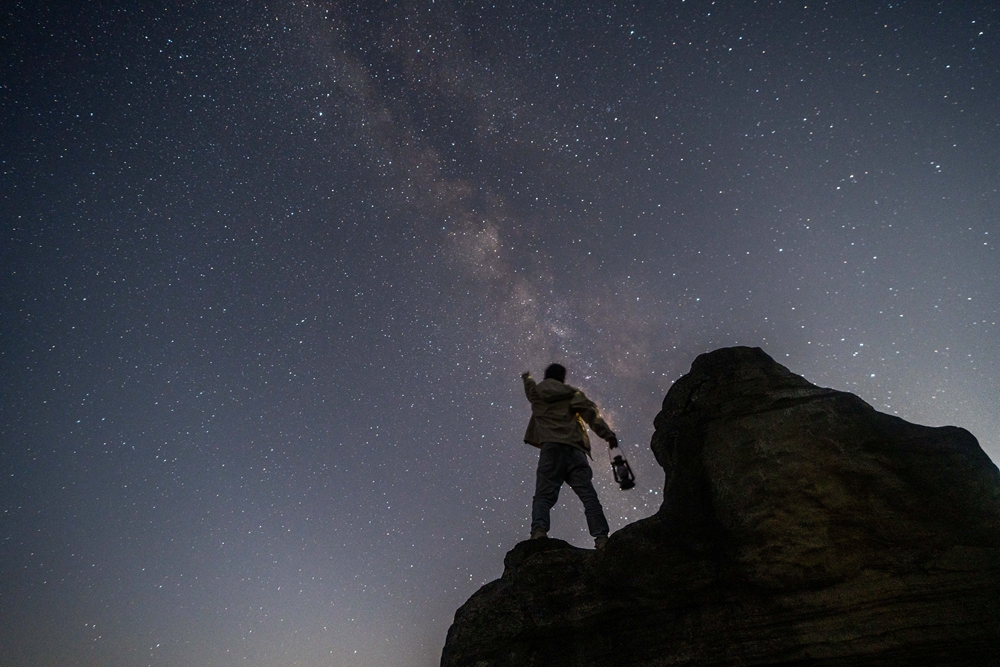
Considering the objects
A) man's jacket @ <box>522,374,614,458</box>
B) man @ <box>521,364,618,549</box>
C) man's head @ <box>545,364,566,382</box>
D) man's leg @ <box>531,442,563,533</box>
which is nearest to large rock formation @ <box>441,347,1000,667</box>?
man's leg @ <box>531,442,563,533</box>

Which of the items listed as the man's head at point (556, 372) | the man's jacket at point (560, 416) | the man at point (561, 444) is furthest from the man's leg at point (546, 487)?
the man's head at point (556, 372)

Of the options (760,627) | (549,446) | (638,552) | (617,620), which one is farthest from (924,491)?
(549,446)

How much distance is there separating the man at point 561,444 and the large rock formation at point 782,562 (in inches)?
18.4

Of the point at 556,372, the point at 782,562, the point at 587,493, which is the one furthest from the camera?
the point at 556,372

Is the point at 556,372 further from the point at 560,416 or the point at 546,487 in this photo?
the point at 546,487

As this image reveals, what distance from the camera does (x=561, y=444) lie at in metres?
7.69

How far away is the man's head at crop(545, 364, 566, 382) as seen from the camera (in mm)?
8594

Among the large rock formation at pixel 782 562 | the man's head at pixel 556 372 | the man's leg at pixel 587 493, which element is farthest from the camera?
the man's head at pixel 556 372

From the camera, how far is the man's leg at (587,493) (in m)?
7.25

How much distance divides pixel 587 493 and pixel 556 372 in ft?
7.07

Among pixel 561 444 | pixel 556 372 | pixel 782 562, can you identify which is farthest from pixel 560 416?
pixel 782 562

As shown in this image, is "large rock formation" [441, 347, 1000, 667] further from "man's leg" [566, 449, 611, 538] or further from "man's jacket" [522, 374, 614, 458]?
"man's jacket" [522, 374, 614, 458]

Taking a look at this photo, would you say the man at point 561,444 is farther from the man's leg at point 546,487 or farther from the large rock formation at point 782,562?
the large rock formation at point 782,562

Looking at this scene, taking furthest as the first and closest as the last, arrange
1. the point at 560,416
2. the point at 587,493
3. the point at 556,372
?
the point at 556,372, the point at 560,416, the point at 587,493
